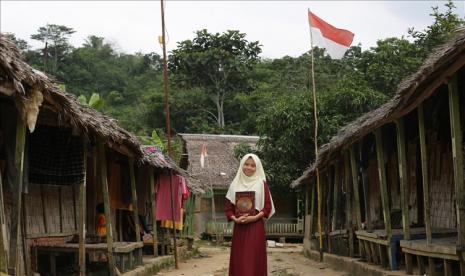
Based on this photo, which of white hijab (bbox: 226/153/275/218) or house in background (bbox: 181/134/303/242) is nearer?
white hijab (bbox: 226/153/275/218)

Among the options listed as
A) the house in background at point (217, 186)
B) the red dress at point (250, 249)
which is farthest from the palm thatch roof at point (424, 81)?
the house in background at point (217, 186)

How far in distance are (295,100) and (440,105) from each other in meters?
14.0

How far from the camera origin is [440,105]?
32.6ft

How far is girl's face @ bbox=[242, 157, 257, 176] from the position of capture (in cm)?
729

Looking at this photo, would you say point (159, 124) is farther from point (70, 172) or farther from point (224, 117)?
point (70, 172)

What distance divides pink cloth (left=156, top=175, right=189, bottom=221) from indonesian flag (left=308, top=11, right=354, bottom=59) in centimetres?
509

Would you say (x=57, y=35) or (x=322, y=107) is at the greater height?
(x=57, y=35)

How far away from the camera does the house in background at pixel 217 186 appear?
1081 inches

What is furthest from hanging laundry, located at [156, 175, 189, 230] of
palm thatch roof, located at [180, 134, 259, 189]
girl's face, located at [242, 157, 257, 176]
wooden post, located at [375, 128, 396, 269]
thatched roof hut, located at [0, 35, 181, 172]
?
palm thatch roof, located at [180, 134, 259, 189]

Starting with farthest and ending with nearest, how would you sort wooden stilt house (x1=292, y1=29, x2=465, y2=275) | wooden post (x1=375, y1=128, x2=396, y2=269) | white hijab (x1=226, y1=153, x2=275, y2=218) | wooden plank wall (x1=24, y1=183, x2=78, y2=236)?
wooden post (x1=375, y1=128, x2=396, y2=269)
wooden plank wall (x1=24, y1=183, x2=78, y2=236)
white hijab (x1=226, y1=153, x2=275, y2=218)
wooden stilt house (x1=292, y1=29, x2=465, y2=275)

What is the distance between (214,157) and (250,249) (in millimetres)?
23371

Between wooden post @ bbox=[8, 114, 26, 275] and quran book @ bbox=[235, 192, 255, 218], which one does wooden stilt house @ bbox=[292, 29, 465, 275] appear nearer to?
quran book @ bbox=[235, 192, 255, 218]

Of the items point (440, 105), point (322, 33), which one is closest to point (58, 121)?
point (440, 105)

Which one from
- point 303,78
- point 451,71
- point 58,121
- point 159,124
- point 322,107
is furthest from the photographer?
point 159,124
